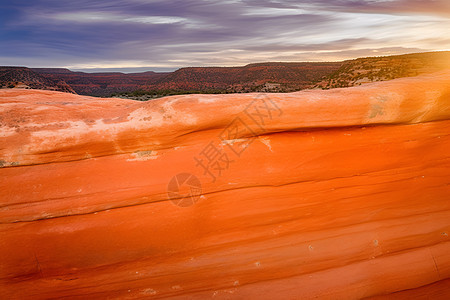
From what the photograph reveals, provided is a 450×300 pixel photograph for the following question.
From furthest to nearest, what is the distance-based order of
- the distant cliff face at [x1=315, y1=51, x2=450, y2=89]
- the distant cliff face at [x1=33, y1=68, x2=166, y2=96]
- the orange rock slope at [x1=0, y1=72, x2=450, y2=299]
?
the distant cliff face at [x1=33, y1=68, x2=166, y2=96]
the distant cliff face at [x1=315, y1=51, x2=450, y2=89]
the orange rock slope at [x1=0, y1=72, x2=450, y2=299]

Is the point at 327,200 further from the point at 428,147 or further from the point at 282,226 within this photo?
the point at 428,147

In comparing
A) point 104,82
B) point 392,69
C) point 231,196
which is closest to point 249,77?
point 392,69

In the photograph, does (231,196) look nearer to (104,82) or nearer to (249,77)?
(249,77)

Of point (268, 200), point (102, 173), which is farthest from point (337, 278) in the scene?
point (102, 173)

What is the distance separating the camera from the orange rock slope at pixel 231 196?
4055 mm

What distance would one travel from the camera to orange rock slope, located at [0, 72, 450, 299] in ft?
13.3

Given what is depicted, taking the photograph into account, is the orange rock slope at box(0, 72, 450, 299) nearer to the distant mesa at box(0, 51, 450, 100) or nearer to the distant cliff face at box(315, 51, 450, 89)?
the distant cliff face at box(315, 51, 450, 89)

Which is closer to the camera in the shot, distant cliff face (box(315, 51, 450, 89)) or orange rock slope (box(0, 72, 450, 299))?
orange rock slope (box(0, 72, 450, 299))

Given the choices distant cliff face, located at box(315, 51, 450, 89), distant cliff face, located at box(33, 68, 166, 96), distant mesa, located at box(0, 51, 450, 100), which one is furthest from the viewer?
distant cliff face, located at box(33, 68, 166, 96)

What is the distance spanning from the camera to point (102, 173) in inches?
165

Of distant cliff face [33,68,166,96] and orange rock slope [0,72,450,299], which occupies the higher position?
distant cliff face [33,68,166,96]

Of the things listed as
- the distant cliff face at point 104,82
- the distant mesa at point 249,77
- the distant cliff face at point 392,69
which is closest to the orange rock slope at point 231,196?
the distant cliff face at point 392,69

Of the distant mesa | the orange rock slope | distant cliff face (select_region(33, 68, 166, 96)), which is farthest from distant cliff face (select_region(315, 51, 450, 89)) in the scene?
distant cliff face (select_region(33, 68, 166, 96))

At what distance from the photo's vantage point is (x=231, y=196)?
4566 millimetres
